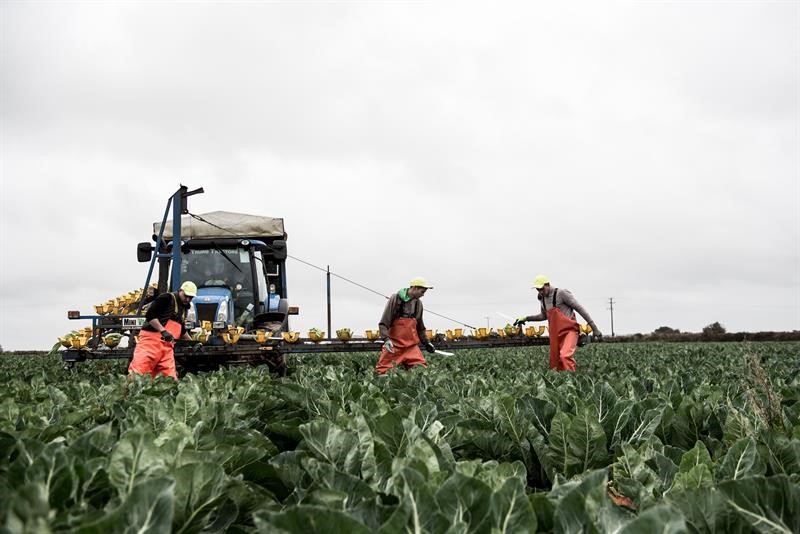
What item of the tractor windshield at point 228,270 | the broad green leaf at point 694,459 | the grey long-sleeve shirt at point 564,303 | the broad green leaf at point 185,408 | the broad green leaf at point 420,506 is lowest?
the broad green leaf at point 694,459

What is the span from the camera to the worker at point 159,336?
8742 mm

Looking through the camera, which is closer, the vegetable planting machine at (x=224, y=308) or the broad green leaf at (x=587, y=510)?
the broad green leaf at (x=587, y=510)

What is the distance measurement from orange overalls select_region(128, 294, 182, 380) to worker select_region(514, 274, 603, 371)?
5.89 metres

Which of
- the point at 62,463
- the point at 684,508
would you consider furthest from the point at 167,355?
the point at 684,508

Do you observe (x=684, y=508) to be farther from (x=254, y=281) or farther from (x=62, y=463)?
(x=254, y=281)

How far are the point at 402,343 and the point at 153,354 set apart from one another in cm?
380

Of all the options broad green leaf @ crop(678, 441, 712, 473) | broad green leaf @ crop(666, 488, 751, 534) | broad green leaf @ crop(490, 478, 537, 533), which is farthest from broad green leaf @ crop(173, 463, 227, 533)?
broad green leaf @ crop(678, 441, 712, 473)

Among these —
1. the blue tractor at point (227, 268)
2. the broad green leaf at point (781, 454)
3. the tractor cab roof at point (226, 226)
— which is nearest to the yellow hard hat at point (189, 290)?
the blue tractor at point (227, 268)

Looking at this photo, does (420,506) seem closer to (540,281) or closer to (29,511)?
(29,511)

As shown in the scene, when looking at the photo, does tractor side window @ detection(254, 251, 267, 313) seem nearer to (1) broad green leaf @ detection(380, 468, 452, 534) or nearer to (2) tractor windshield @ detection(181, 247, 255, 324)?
(2) tractor windshield @ detection(181, 247, 255, 324)

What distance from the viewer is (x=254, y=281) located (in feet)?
44.5

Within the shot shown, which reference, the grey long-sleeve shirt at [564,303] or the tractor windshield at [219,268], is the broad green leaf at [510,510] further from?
the tractor windshield at [219,268]

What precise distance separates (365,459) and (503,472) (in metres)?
0.48

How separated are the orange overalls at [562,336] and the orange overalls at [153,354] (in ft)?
19.4
